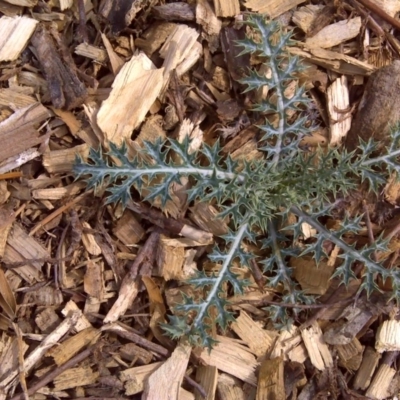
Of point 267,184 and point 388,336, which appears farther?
point 388,336

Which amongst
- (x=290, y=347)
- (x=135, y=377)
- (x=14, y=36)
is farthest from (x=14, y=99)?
(x=290, y=347)

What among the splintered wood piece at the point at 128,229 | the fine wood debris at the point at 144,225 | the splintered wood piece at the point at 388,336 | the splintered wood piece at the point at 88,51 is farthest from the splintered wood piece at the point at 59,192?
the splintered wood piece at the point at 388,336

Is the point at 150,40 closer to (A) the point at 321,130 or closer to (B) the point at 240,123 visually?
(B) the point at 240,123

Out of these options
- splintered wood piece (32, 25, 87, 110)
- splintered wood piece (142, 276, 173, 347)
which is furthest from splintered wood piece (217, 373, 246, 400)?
splintered wood piece (32, 25, 87, 110)

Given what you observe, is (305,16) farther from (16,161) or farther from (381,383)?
(381,383)

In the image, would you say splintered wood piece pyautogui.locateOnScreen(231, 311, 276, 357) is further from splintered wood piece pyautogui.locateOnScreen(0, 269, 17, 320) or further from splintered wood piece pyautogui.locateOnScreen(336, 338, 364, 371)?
splintered wood piece pyautogui.locateOnScreen(0, 269, 17, 320)

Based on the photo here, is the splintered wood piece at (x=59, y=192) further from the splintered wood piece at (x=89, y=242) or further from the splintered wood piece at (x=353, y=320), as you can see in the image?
the splintered wood piece at (x=353, y=320)

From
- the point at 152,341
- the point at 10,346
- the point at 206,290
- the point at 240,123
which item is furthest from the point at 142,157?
the point at 10,346
